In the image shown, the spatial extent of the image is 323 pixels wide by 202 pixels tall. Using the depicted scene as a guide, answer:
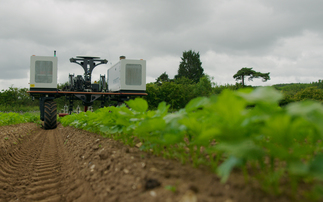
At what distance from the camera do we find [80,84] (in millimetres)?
10922

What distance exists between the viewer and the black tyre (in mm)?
9256

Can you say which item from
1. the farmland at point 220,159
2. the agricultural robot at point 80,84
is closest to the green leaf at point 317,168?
the farmland at point 220,159

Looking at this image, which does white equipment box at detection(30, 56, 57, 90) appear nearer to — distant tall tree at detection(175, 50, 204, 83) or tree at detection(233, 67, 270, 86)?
tree at detection(233, 67, 270, 86)

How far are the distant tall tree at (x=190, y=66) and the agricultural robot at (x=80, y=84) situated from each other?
49.9 metres

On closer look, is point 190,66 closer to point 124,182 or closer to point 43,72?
point 43,72

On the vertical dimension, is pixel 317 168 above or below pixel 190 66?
below

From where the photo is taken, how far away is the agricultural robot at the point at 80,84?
9.59 m

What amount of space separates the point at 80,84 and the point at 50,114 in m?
2.23

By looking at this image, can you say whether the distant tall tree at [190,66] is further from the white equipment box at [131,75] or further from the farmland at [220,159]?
the farmland at [220,159]

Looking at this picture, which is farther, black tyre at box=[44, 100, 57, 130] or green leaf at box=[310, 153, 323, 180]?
black tyre at box=[44, 100, 57, 130]

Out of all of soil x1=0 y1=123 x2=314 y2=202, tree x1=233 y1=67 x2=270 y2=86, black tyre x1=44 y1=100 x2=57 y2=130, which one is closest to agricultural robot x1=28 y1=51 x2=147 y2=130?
black tyre x1=44 y1=100 x2=57 y2=130

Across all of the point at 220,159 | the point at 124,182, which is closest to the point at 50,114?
the point at 124,182

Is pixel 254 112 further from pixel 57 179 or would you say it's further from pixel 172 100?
pixel 172 100

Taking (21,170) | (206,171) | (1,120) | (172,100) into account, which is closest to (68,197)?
(206,171)
